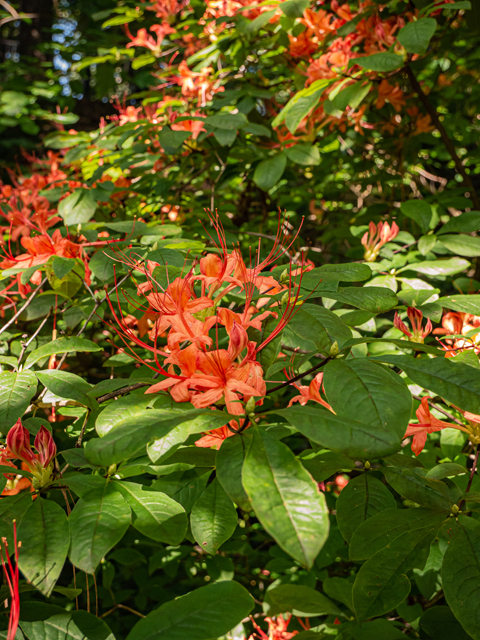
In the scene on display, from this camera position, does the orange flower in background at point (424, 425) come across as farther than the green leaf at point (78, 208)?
No

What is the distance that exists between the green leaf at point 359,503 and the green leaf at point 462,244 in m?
0.70

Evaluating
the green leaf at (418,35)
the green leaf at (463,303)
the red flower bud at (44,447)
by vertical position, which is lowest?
the red flower bud at (44,447)

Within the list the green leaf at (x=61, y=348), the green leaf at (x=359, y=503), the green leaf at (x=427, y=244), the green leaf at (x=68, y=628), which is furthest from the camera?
the green leaf at (x=427, y=244)

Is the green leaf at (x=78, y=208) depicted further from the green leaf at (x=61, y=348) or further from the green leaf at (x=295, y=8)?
the green leaf at (x=295, y=8)

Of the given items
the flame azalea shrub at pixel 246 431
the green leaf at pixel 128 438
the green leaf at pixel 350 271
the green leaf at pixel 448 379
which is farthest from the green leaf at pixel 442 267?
the green leaf at pixel 128 438

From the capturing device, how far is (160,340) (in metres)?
1.24

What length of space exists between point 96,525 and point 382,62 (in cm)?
124

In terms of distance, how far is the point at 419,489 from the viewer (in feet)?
2.25

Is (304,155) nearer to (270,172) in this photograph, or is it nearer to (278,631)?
(270,172)

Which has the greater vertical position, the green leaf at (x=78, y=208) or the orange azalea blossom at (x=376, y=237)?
the green leaf at (x=78, y=208)

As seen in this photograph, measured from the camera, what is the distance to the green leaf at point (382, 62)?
3.93 ft

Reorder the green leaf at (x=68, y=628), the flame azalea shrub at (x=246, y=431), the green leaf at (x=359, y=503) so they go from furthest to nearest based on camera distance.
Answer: the green leaf at (x=359, y=503), the green leaf at (x=68, y=628), the flame azalea shrub at (x=246, y=431)

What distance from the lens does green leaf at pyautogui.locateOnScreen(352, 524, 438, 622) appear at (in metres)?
0.62

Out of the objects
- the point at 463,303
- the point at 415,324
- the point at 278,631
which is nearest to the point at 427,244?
the point at 415,324
